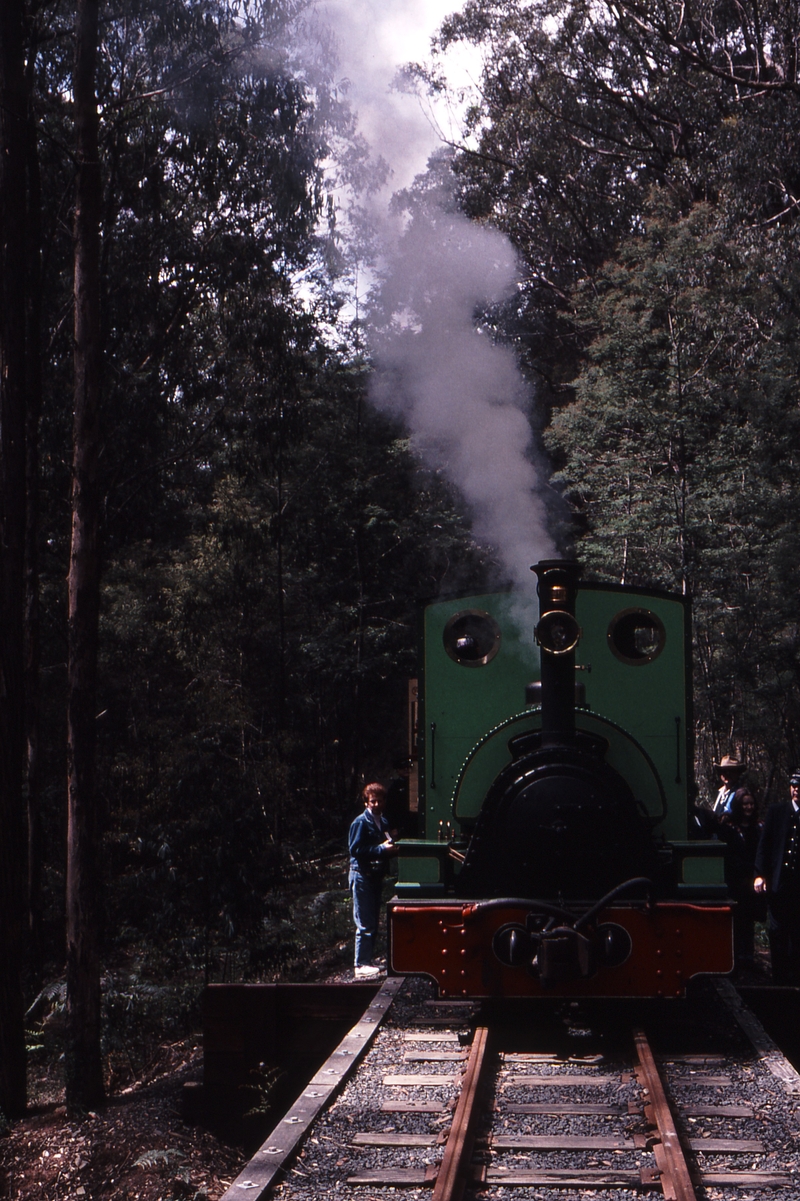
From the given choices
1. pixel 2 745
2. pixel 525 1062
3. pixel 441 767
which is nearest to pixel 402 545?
pixel 2 745

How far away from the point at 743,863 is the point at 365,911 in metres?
2.75

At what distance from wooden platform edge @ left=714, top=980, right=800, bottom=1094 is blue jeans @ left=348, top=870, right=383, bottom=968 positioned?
2539mm

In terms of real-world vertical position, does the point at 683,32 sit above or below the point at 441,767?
above

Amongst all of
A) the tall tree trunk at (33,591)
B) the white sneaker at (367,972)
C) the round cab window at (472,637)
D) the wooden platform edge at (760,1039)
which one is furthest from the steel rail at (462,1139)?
the tall tree trunk at (33,591)

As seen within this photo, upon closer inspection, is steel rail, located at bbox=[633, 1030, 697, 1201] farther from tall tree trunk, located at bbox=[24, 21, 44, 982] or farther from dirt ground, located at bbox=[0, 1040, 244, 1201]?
tall tree trunk, located at bbox=[24, 21, 44, 982]

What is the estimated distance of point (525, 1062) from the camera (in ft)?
18.7

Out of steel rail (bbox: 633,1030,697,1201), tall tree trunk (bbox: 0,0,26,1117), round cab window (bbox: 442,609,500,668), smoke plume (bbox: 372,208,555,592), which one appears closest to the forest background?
tall tree trunk (bbox: 0,0,26,1117)

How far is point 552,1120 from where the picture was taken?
15.8 feet

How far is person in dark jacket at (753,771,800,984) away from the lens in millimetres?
7477

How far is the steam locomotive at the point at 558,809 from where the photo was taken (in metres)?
6.05

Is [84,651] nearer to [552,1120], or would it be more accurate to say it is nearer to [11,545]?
[11,545]

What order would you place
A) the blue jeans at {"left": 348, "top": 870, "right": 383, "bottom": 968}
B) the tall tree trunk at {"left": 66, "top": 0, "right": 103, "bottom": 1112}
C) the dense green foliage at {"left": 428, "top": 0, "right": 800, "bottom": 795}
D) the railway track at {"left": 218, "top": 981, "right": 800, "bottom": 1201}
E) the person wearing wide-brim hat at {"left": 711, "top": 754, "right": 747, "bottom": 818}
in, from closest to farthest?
the railway track at {"left": 218, "top": 981, "right": 800, "bottom": 1201} → the blue jeans at {"left": 348, "top": 870, "right": 383, "bottom": 968} → the tall tree trunk at {"left": 66, "top": 0, "right": 103, "bottom": 1112} → the person wearing wide-brim hat at {"left": 711, "top": 754, "right": 747, "bottom": 818} → the dense green foliage at {"left": 428, "top": 0, "right": 800, "bottom": 795}

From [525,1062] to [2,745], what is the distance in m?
5.08

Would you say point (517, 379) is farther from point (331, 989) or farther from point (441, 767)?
point (331, 989)
